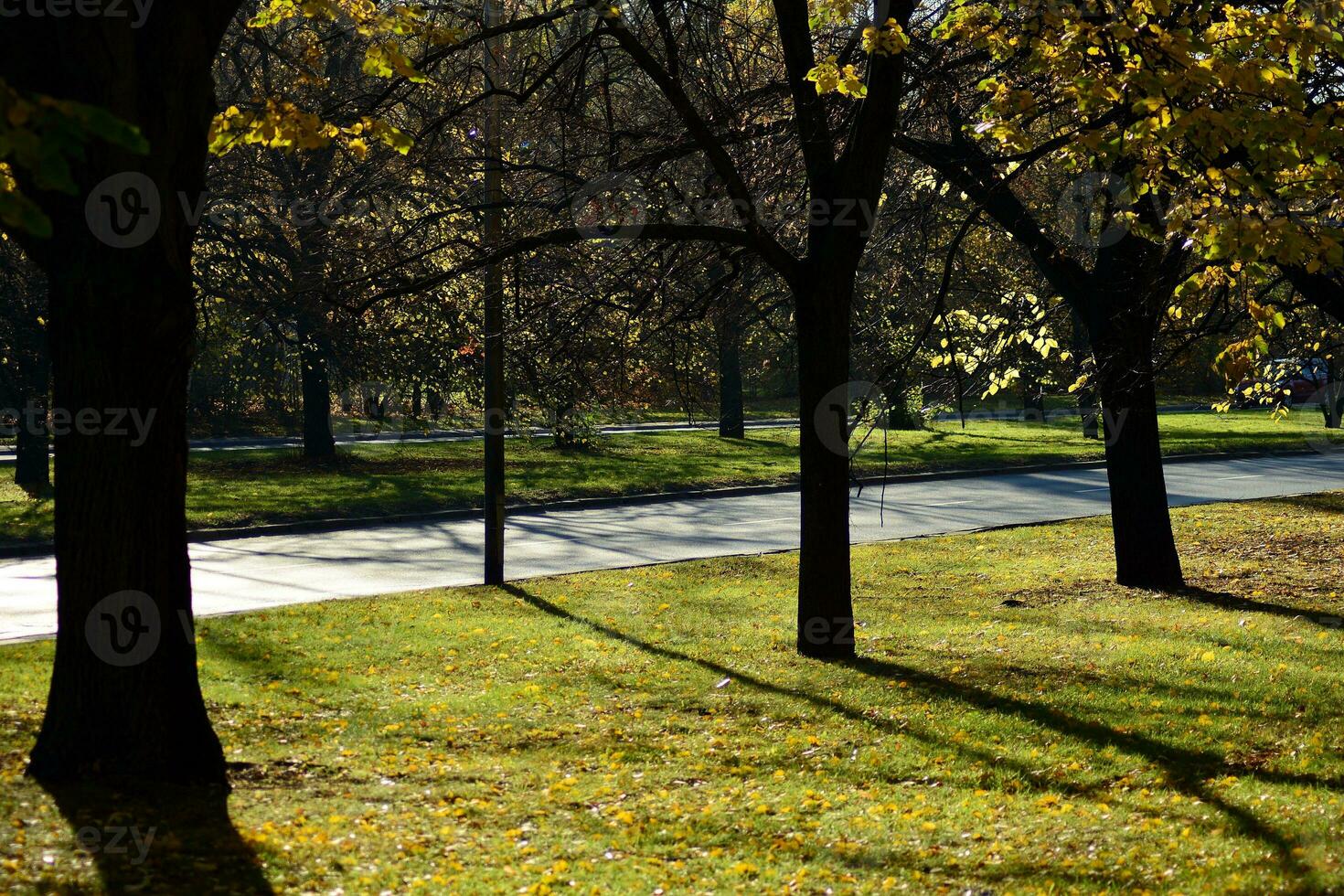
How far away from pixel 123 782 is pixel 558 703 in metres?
3.29

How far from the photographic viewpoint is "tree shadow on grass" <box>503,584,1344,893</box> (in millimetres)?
5719

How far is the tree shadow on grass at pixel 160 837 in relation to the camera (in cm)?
483

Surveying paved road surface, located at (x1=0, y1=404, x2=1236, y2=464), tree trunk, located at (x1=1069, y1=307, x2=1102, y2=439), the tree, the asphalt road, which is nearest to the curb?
tree trunk, located at (x1=1069, y1=307, x2=1102, y2=439)

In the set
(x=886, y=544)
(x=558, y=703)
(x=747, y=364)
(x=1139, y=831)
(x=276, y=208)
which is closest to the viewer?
(x=1139, y=831)

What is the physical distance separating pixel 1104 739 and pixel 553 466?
18062mm

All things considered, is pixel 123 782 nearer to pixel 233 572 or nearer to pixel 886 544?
pixel 233 572

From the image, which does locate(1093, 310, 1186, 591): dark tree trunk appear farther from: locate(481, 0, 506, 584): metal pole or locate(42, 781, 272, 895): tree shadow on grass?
locate(42, 781, 272, 895): tree shadow on grass

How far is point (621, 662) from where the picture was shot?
9.95 metres

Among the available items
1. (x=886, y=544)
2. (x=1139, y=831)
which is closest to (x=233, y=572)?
(x=886, y=544)

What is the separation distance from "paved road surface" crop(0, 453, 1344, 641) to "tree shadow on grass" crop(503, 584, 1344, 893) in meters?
4.17

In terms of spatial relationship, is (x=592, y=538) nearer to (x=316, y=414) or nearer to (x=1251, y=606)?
(x=1251, y=606)

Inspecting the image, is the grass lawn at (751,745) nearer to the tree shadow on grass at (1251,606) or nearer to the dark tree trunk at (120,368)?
the tree shadow on grass at (1251,606)

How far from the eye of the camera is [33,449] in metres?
20.9

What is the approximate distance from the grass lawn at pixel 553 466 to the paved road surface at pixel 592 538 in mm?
1168
